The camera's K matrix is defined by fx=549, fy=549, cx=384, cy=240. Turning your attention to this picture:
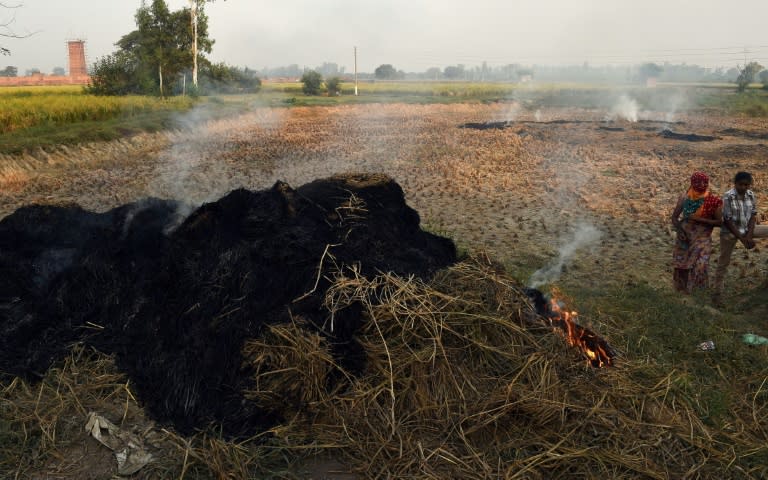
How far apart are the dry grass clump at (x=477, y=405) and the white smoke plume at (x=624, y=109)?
1190 inches

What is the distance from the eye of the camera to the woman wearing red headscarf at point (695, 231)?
612 centimetres

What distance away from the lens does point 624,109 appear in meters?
38.8

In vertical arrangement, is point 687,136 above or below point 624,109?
below

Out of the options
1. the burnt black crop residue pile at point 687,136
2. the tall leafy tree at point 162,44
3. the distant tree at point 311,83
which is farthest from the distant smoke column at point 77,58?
the burnt black crop residue pile at point 687,136

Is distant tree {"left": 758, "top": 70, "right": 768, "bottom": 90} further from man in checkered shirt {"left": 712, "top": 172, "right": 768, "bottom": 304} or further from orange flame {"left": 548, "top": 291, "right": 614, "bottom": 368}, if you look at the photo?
orange flame {"left": 548, "top": 291, "right": 614, "bottom": 368}

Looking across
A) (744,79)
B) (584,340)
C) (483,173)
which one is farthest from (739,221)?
(744,79)

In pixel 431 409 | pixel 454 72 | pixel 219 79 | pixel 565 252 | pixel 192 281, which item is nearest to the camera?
pixel 431 409

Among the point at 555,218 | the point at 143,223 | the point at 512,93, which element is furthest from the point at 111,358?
the point at 512,93

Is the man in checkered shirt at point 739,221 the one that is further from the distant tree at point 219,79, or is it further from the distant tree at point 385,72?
the distant tree at point 385,72

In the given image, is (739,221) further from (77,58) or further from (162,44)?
(77,58)

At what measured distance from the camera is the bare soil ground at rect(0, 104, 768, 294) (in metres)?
8.49

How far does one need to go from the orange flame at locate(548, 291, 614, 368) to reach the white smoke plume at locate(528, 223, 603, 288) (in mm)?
1789

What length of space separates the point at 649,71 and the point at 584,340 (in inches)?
3256

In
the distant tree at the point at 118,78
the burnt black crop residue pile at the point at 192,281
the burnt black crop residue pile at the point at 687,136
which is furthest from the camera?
the distant tree at the point at 118,78
